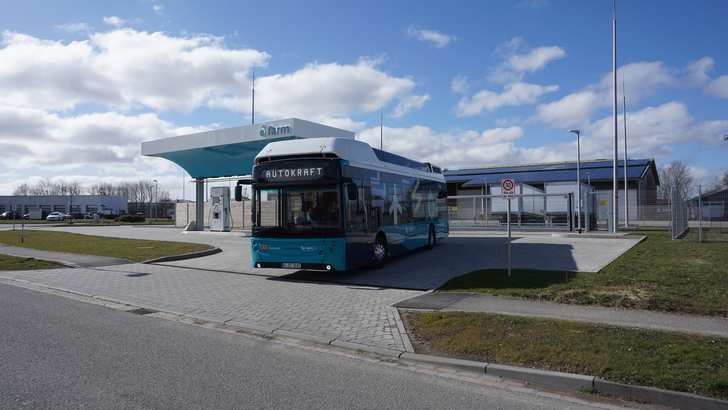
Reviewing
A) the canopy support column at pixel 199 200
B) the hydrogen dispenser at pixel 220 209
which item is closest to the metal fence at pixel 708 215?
the hydrogen dispenser at pixel 220 209

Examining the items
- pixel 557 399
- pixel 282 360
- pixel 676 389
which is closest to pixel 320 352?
pixel 282 360

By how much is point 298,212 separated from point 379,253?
114 inches

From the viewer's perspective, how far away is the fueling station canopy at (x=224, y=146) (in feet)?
69.2

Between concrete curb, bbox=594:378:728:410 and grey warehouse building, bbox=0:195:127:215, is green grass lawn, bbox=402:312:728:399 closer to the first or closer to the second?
concrete curb, bbox=594:378:728:410

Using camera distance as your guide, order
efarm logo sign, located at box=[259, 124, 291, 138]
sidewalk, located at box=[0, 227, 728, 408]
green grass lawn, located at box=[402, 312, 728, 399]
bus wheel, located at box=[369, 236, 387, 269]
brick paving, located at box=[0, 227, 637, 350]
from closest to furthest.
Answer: green grass lawn, located at box=[402, 312, 728, 399]
sidewalk, located at box=[0, 227, 728, 408]
brick paving, located at box=[0, 227, 637, 350]
bus wheel, located at box=[369, 236, 387, 269]
efarm logo sign, located at box=[259, 124, 291, 138]

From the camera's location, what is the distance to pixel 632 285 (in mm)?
8992

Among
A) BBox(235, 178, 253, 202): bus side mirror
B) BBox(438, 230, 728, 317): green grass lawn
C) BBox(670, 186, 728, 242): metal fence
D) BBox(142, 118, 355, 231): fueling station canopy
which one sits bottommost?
BBox(438, 230, 728, 317): green grass lawn

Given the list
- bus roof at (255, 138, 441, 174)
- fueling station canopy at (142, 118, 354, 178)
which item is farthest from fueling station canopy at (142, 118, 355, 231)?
bus roof at (255, 138, 441, 174)

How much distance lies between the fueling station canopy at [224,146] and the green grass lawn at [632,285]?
39.4 ft

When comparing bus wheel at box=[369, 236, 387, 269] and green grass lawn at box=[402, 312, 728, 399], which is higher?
bus wheel at box=[369, 236, 387, 269]

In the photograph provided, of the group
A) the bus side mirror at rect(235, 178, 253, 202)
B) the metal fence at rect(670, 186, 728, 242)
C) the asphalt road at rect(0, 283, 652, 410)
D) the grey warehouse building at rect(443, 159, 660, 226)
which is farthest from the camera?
the grey warehouse building at rect(443, 159, 660, 226)

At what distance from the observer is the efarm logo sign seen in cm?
2073

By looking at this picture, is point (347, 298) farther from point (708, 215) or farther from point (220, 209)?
point (220, 209)

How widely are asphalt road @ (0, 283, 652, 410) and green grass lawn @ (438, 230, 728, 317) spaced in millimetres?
4082
